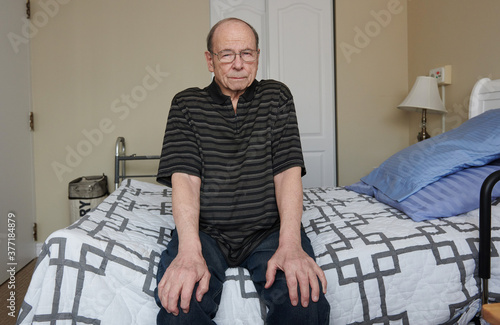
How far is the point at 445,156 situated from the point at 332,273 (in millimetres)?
764

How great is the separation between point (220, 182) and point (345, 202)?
31.9 inches

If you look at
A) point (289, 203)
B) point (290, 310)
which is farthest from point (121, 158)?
point (290, 310)

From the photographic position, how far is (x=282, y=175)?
1314 millimetres

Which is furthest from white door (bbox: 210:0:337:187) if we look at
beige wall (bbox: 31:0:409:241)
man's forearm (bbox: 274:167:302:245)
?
man's forearm (bbox: 274:167:302:245)

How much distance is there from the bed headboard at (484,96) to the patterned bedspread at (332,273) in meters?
0.97

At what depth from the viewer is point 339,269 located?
1214 millimetres

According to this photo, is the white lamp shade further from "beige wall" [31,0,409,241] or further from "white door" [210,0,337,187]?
"beige wall" [31,0,409,241]

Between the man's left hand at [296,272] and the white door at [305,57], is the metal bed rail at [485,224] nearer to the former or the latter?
the man's left hand at [296,272]

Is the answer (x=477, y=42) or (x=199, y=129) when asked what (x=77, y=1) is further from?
(x=477, y=42)

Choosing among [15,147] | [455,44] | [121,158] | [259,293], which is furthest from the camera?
[121,158]

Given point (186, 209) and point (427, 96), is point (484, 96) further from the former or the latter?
point (186, 209)

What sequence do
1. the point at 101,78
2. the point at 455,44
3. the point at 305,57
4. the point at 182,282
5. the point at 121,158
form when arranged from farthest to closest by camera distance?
1. the point at 305,57
2. the point at 101,78
3. the point at 121,158
4. the point at 455,44
5. the point at 182,282

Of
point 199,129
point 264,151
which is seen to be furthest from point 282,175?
point 199,129

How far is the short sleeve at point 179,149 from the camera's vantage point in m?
1.27
